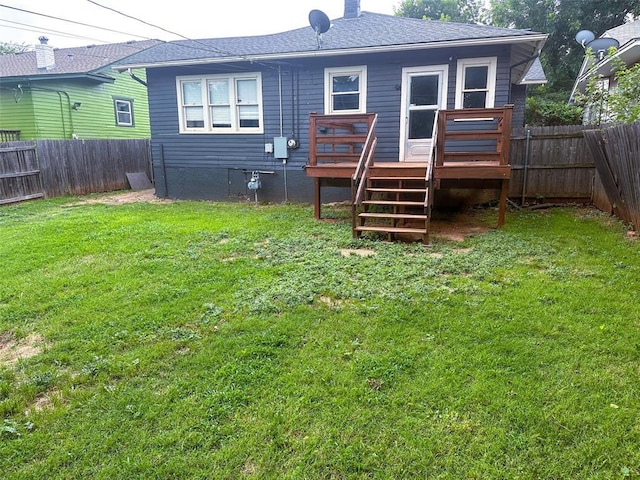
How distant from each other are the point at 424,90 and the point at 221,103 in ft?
15.0

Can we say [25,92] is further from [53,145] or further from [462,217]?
[462,217]

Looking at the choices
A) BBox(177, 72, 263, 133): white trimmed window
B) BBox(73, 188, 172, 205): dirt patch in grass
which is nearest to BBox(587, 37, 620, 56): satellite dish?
BBox(177, 72, 263, 133): white trimmed window

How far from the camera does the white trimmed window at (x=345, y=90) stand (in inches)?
360

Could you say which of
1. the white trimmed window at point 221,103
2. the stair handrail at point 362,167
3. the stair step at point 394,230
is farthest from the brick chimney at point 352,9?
the stair step at point 394,230

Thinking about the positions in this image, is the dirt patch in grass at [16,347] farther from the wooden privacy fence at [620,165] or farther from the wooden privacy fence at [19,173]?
the wooden privacy fence at [19,173]

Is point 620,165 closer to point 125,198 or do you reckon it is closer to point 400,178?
point 400,178

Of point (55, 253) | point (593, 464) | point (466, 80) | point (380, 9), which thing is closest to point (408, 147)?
point (466, 80)

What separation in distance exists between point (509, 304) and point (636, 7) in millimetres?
25447

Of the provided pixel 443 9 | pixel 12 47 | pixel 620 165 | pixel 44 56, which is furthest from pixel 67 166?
pixel 12 47

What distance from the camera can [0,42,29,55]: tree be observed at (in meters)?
33.6

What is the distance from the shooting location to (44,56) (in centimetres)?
1505

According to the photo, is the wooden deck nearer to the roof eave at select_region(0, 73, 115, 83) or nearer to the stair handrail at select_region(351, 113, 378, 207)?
the stair handrail at select_region(351, 113, 378, 207)

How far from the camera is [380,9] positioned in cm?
3903

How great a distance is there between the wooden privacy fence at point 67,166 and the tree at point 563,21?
65.0 feet
